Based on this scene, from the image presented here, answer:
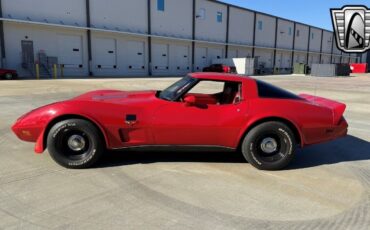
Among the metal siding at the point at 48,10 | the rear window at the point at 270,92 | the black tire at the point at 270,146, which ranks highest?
the metal siding at the point at 48,10

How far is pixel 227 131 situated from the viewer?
4.36 metres

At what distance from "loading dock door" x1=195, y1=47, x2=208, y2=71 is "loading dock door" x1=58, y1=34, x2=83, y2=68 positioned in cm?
1678

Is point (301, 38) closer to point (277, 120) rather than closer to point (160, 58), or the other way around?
point (160, 58)

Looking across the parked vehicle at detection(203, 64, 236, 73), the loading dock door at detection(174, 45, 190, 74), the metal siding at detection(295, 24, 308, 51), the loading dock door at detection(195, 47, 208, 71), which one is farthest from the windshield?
the metal siding at detection(295, 24, 308, 51)

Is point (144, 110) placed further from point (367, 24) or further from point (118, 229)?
point (367, 24)

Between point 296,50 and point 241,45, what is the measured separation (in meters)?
19.2

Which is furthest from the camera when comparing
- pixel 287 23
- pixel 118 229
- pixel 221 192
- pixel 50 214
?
pixel 287 23

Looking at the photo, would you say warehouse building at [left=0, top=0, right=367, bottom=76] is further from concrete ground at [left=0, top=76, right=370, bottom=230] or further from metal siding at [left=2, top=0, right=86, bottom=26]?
concrete ground at [left=0, top=76, right=370, bottom=230]

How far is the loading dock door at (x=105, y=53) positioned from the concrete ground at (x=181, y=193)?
27.5 metres

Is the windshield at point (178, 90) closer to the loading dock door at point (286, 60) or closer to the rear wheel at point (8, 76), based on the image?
the rear wheel at point (8, 76)

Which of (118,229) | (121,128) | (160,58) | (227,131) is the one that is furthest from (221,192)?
(160,58)

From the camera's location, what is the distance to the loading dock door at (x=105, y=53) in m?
31.2

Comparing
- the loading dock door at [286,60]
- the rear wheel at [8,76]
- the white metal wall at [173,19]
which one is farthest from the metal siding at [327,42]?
the rear wheel at [8,76]

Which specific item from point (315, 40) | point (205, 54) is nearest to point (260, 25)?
point (205, 54)
